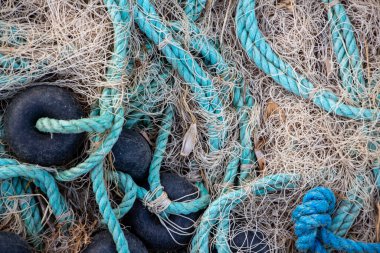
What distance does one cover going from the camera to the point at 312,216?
2.08 metres

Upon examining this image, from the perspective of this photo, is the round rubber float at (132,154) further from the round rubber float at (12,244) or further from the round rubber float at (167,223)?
the round rubber float at (12,244)

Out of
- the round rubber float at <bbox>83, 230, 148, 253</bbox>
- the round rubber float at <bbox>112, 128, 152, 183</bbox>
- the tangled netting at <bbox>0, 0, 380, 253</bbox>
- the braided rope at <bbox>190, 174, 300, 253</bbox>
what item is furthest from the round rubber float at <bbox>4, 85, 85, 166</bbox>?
the braided rope at <bbox>190, 174, 300, 253</bbox>

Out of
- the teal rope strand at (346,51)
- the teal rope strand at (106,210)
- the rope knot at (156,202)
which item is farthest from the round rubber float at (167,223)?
the teal rope strand at (346,51)

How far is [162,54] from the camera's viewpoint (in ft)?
7.45

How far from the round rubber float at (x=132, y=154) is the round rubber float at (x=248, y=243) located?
0.49m

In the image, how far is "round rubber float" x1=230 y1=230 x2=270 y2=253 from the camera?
216 cm

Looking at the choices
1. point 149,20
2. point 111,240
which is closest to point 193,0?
point 149,20

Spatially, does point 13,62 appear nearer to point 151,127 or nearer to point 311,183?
point 151,127

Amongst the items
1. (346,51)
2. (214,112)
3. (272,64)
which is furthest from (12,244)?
(346,51)

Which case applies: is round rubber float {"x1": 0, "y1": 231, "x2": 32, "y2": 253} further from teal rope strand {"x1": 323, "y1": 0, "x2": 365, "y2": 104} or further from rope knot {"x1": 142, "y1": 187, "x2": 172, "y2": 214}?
teal rope strand {"x1": 323, "y1": 0, "x2": 365, "y2": 104}

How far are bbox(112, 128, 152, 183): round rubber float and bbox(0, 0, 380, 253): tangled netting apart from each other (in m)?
0.04

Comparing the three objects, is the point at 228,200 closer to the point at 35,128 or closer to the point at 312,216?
the point at 312,216

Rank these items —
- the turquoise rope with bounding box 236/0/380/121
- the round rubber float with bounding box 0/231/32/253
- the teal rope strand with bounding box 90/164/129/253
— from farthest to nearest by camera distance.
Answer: the turquoise rope with bounding box 236/0/380/121 < the teal rope strand with bounding box 90/164/129/253 < the round rubber float with bounding box 0/231/32/253

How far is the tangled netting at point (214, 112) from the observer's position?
6.65 feet
